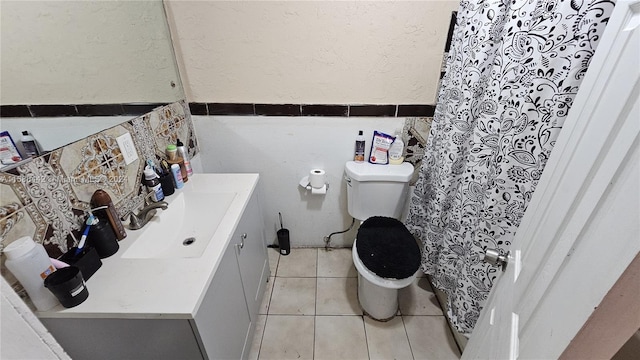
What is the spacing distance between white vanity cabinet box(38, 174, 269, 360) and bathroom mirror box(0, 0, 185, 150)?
18.5 inches

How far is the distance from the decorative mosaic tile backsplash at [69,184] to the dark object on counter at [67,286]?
4.4 inches

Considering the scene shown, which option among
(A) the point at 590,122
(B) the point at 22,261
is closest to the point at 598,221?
(A) the point at 590,122

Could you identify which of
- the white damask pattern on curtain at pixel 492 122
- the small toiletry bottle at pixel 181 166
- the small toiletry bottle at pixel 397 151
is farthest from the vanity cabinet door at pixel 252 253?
the white damask pattern on curtain at pixel 492 122

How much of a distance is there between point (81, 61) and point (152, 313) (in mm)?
881

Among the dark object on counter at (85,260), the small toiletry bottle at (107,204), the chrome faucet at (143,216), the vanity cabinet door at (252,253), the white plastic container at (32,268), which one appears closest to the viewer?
the white plastic container at (32,268)

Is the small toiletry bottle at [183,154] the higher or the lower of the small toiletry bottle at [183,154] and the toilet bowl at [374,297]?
the higher

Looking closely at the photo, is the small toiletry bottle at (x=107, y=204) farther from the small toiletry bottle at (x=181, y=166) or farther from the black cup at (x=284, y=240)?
the black cup at (x=284, y=240)

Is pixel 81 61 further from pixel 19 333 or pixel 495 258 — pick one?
pixel 495 258

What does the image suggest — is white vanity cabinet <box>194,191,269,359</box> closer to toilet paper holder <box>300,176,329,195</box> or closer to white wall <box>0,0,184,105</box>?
toilet paper holder <box>300,176,329,195</box>

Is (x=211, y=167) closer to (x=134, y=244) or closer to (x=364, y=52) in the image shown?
(x=134, y=244)

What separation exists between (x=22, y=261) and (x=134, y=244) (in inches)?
12.1

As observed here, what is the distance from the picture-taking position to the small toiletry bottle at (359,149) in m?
1.51

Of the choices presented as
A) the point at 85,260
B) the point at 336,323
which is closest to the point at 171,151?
the point at 85,260

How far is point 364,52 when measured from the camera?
1.32 m
